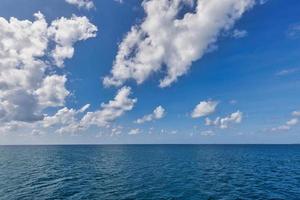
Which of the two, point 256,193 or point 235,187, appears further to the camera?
point 235,187

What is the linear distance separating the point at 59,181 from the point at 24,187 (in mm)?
6851

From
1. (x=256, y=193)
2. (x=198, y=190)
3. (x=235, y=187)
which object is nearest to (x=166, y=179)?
(x=198, y=190)

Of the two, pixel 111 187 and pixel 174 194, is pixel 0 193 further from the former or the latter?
pixel 174 194

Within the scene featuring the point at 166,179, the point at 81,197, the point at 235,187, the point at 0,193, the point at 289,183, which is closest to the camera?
the point at 81,197

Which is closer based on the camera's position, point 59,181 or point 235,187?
point 235,187

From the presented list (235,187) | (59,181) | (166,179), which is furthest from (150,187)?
(59,181)

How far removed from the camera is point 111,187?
37.3m

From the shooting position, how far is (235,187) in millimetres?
36719

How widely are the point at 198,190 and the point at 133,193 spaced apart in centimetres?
1031

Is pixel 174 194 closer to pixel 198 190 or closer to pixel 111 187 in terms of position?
pixel 198 190

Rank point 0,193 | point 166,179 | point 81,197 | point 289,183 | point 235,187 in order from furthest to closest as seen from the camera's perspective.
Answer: point 166,179 < point 289,183 < point 235,187 < point 0,193 < point 81,197

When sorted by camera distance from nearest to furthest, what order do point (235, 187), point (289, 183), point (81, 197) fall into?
point (81, 197) < point (235, 187) < point (289, 183)

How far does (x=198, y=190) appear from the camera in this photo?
113 ft

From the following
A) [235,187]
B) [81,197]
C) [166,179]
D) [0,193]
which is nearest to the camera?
[81,197]
